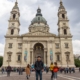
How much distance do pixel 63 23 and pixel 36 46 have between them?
1473 centimetres

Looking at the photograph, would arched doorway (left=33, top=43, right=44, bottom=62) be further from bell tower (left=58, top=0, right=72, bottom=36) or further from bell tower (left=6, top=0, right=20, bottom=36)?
bell tower (left=6, top=0, right=20, bottom=36)

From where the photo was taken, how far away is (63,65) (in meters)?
43.1

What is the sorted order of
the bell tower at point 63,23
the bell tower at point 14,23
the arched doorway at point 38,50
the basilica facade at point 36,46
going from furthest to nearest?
the arched doorway at point 38,50
the bell tower at point 14,23
the bell tower at point 63,23
the basilica facade at point 36,46

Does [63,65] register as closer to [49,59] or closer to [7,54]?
[49,59]

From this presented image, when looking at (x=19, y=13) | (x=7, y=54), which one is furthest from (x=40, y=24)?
(x=7, y=54)

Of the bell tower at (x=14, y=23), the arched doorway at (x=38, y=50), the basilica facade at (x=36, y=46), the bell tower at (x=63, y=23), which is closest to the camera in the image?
the basilica facade at (x=36, y=46)

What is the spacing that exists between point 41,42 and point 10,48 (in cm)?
1214

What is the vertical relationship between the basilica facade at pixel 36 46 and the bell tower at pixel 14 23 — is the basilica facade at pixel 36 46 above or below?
below

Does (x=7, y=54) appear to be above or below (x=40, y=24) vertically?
below

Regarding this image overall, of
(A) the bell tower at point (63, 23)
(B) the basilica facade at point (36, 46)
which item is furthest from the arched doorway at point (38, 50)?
(A) the bell tower at point (63, 23)

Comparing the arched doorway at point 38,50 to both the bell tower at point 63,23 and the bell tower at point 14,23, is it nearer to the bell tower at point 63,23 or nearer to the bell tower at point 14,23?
the bell tower at point 63,23

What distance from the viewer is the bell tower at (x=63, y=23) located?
47531 mm

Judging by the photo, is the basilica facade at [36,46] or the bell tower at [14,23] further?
the bell tower at [14,23]

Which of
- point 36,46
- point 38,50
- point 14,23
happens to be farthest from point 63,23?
point 14,23
